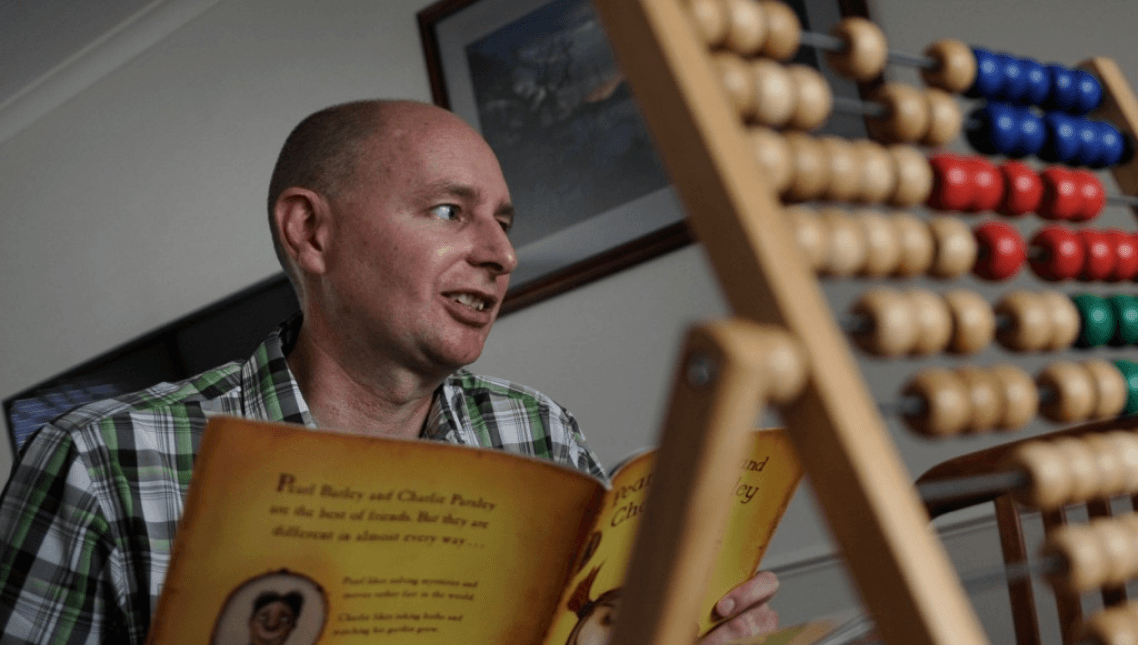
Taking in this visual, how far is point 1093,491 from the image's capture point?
608 mm

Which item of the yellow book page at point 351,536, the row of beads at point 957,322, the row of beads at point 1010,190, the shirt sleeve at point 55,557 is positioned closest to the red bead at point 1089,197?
the row of beads at point 1010,190

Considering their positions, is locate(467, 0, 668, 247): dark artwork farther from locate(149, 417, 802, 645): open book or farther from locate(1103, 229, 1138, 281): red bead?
locate(149, 417, 802, 645): open book

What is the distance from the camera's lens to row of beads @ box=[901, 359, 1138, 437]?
579 mm

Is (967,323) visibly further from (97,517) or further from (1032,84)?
(97,517)

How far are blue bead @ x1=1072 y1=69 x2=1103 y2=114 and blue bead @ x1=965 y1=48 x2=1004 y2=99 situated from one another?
12 cm

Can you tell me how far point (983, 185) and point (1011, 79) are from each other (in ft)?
0.49

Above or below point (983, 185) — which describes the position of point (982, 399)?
below

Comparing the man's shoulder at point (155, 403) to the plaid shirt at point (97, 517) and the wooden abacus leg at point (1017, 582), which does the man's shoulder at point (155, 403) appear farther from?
the wooden abacus leg at point (1017, 582)

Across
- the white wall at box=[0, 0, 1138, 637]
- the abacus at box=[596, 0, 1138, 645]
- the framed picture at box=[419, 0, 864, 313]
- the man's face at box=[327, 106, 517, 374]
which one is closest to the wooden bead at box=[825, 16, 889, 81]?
the abacus at box=[596, 0, 1138, 645]

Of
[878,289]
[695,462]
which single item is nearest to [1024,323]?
[878,289]

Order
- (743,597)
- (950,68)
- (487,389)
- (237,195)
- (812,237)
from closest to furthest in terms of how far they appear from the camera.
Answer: (812,237) → (950,68) → (743,597) → (487,389) → (237,195)

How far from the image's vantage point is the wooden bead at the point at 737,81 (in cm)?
56

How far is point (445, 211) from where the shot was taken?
47.0 inches

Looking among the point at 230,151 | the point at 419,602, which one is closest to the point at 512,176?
the point at 230,151
